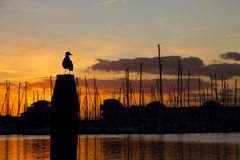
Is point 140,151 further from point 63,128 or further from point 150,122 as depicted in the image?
point 150,122

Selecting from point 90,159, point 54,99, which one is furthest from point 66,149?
point 90,159

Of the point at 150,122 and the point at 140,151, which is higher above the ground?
the point at 150,122

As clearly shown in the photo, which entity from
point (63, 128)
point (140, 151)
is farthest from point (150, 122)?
point (63, 128)

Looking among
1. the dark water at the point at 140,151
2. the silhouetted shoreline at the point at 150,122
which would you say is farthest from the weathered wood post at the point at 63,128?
the silhouetted shoreline at the point at 150,122

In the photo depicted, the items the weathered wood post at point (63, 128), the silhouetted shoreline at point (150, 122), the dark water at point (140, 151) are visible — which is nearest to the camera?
the weathered wood post at point (63, 128)

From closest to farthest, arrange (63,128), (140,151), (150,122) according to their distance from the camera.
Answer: (63,128)
(140,151)
(150,122)

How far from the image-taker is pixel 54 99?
1532 cm

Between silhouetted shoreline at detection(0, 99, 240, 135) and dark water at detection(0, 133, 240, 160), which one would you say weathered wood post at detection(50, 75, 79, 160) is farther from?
silhouetted shoreline at detection(0, 99, 240, 135)

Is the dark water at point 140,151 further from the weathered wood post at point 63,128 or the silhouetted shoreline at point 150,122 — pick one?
the silhouetted shoreline at point 150,122

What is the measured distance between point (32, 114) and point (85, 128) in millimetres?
21462

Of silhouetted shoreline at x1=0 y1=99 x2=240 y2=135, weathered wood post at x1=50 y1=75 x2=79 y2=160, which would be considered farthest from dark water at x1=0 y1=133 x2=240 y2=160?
silhouetted shoreline at x1=0 y1=99 x2=240 y2=135

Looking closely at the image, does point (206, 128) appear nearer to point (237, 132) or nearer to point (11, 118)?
point (237, 132)

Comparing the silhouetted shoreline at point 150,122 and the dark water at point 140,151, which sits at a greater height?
the silhouetted shoreline at point 150,122

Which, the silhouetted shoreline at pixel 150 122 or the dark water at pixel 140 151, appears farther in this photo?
the silhouetted shoreline at pixel 150 122
